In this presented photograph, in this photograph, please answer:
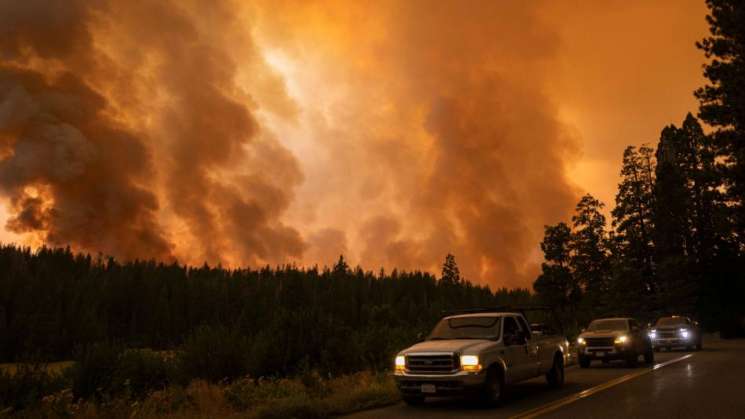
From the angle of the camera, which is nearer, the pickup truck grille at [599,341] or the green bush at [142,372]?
the green bush at [142,372]

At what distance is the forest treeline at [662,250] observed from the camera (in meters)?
59.1

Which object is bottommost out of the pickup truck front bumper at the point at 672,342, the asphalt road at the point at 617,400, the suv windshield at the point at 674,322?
the asphalt road at the point at 617,400

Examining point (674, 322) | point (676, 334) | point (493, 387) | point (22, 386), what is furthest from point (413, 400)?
point (674, 322)

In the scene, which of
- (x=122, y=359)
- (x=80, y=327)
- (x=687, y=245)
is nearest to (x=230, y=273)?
(x=80, y=327)

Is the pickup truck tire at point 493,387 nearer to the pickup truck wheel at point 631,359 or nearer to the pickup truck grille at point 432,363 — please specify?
the pickup truck grille at point 432,363

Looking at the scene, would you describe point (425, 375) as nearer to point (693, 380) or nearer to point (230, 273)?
point (693, 380)

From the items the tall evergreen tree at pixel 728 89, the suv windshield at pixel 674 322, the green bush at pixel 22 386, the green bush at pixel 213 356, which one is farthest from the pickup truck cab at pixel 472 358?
the tall evergreen tree at pixel 728 89

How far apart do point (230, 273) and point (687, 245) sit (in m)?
125

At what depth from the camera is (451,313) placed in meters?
15.5

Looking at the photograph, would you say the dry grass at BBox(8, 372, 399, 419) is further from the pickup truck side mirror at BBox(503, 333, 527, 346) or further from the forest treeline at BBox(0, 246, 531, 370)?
the forest treeline at BBox(0, 246, 531, 370)

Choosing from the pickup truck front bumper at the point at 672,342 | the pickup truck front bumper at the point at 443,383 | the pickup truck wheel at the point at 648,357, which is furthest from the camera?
the pickup truck front bumper at the point at 672,342

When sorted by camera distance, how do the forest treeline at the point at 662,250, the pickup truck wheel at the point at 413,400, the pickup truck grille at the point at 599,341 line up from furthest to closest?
the forest treeline at the point at 662,250 < the pickup truck grille at the point at 599,341 < the pickup truck wheel at the point at 413,400

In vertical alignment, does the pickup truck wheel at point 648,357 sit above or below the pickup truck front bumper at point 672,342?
below

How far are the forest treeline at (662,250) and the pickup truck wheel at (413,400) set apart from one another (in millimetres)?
40119
